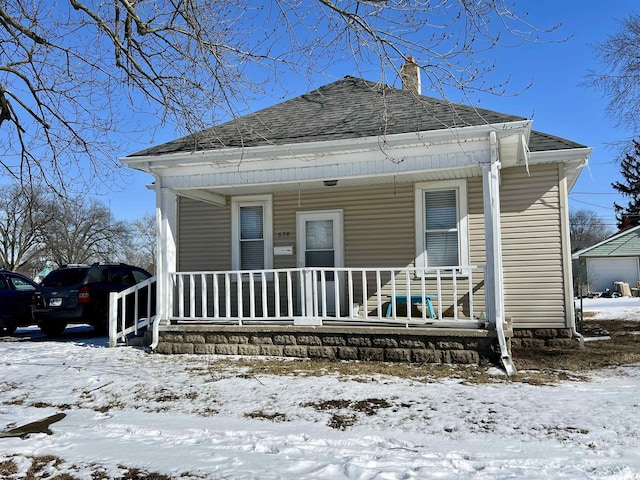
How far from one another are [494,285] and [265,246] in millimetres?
4677

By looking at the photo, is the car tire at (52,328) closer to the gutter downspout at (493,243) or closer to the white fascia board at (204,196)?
the white fascia board at (204,196)

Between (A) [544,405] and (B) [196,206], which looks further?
(B) [196,206]

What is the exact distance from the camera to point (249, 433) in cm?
428

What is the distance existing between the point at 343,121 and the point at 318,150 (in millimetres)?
980

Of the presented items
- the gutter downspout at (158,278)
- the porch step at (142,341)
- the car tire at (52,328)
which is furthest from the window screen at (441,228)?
the car tire at (52,328)

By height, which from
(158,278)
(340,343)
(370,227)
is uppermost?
(370,227)

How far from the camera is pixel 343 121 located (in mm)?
8016

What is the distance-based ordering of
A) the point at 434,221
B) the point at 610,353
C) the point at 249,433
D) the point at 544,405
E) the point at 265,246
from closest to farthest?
the point at 249,433
the point at 544,405
the point at 610,353
the point at 434,221
the point at 265,246

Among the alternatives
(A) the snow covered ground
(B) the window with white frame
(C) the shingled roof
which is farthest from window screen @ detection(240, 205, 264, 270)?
(A) the snow covered ground

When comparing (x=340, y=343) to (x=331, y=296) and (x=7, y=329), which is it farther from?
(x=7, y=329)

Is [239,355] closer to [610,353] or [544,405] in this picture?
[544,405]

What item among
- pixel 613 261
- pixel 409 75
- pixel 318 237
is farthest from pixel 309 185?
pixel 613 261

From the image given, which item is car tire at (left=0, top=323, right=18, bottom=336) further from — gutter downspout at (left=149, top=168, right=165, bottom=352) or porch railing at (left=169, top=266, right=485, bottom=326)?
gutter downspout at (left=149, top=168, right=165, bottom=352)

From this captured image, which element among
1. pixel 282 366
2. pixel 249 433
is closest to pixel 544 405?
pixel 249 433
